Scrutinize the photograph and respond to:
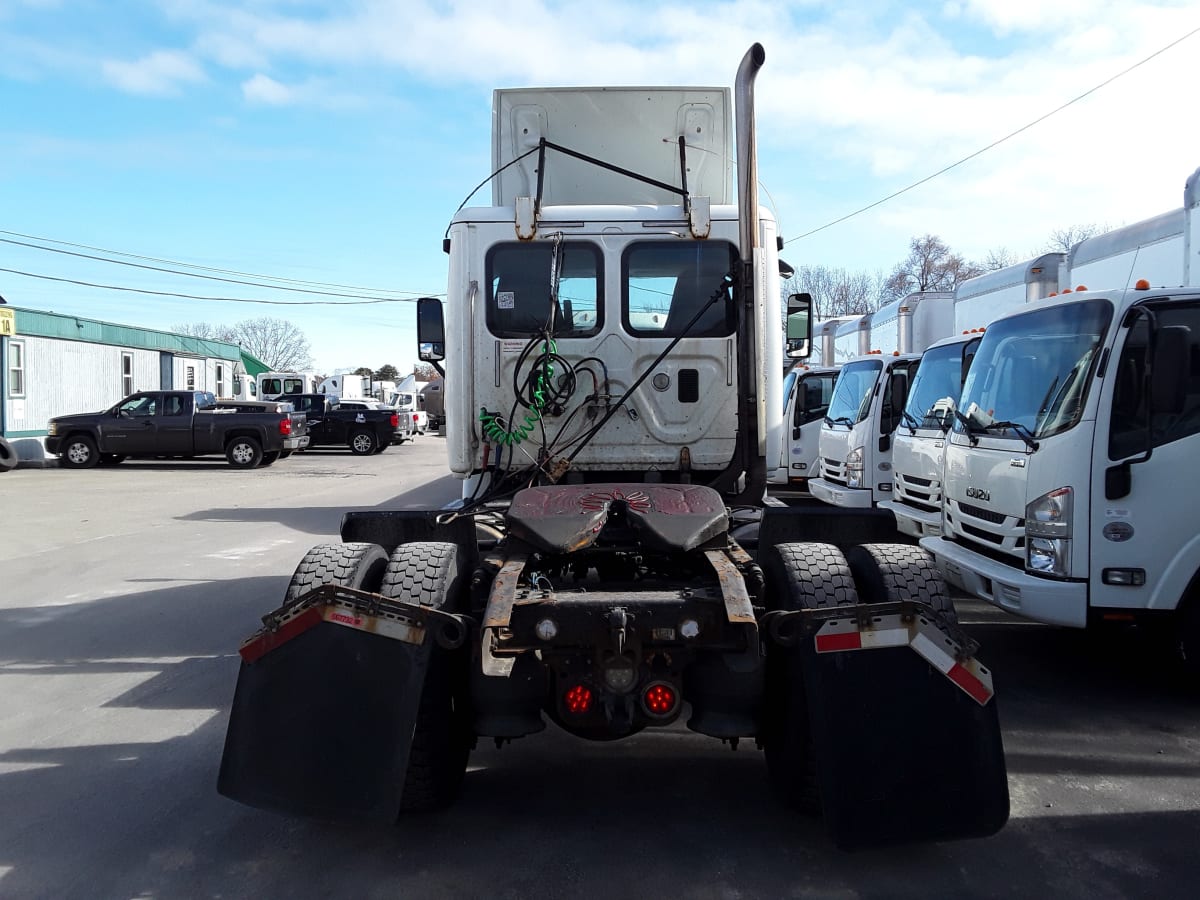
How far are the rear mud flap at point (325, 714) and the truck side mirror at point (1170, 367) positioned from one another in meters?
4.11

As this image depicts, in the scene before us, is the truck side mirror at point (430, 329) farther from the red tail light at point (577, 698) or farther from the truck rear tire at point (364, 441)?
the truck rear tire at point (364, 441)

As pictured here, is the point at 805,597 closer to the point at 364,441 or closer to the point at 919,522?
the point at 919,522

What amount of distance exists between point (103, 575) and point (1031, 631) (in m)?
8.50

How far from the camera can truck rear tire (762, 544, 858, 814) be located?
12.0 feet

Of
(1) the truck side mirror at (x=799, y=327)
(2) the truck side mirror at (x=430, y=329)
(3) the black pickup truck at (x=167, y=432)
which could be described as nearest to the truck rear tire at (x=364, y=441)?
(3) the black pickup truck at (x=167, y=432)

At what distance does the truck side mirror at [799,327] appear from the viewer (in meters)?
6.62

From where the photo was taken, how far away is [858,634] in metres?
3.28

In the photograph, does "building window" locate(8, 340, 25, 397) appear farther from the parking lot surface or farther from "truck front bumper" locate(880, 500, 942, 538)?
"truck front bumper" locate(880, 500, 942, 538)

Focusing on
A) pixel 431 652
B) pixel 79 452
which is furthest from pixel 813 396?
pixel 79 452

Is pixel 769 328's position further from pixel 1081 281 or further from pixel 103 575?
pixel 103 575

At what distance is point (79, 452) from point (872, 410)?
65.4 feet

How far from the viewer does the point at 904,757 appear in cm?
325

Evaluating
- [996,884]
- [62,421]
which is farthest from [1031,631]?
[62,421]

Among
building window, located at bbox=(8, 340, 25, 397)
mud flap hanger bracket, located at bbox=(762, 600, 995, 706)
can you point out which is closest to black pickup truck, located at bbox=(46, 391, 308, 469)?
building window, located at bbox=(8, 340, 25, 397)
